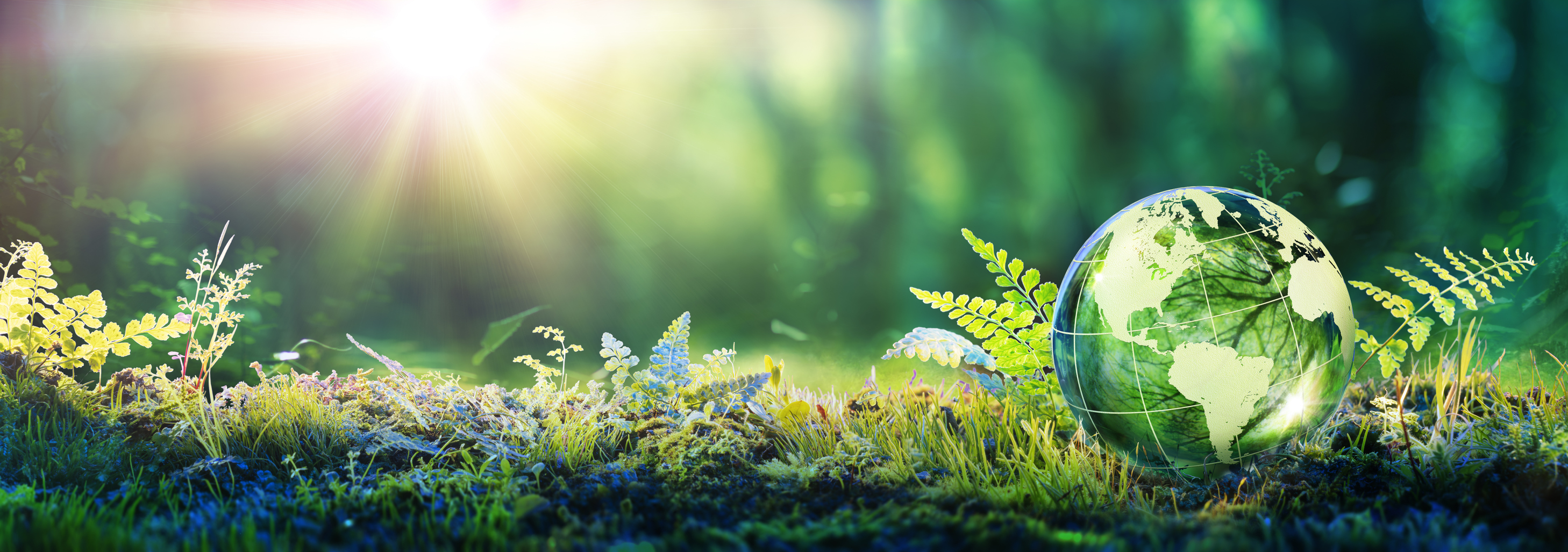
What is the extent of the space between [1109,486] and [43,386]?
422 centimetres

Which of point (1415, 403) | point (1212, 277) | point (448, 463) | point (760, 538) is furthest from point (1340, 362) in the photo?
point (448, 463)

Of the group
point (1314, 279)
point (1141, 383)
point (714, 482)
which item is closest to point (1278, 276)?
point (1314, 279)

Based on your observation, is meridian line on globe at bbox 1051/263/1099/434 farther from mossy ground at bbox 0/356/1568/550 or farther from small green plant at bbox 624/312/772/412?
small green plant at bbox 624/312/772/412

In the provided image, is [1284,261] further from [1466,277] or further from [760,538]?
[760,538]

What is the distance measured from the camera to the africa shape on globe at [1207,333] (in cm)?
244

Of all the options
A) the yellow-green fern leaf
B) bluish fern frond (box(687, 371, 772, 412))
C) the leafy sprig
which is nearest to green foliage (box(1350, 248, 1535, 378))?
the yellow-green fern leaf

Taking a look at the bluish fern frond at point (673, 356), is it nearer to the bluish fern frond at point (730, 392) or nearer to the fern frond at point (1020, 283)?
the bluish fern frond at point (730, 392)

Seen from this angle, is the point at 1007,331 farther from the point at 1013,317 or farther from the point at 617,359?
the point at 617,359

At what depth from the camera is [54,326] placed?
3.38 m

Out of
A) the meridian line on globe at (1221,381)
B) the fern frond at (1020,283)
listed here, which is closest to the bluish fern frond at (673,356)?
the fern frond at (1020,283)

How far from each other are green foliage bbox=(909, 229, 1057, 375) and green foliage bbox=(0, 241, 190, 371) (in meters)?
3.26

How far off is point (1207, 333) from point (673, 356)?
191 centimetres

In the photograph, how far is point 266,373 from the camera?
4086mm

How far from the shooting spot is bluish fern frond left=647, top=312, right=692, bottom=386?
313 cm
